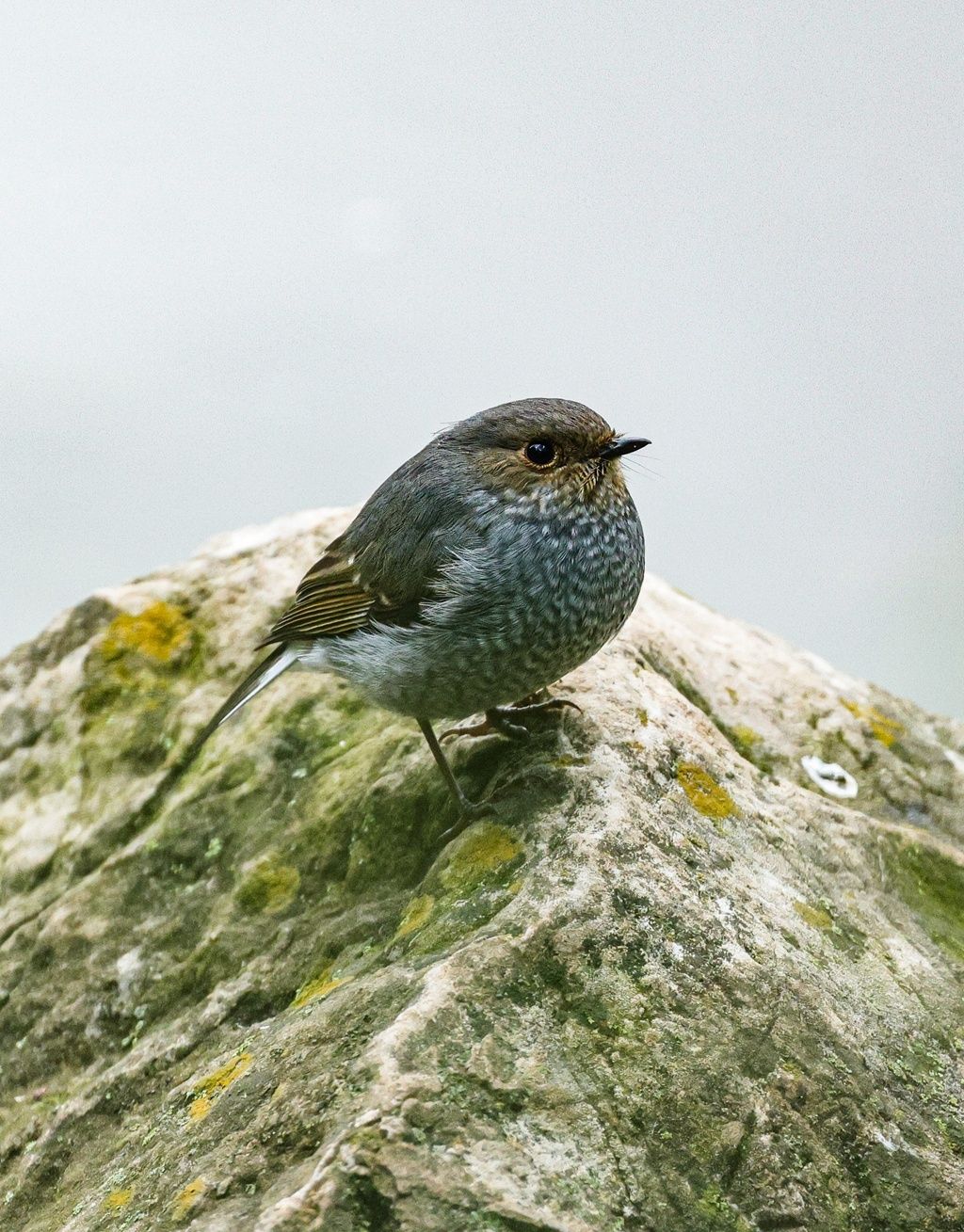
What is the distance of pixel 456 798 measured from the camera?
3873mm

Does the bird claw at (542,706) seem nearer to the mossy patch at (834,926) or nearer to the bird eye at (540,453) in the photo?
the bird eye at (540,453)

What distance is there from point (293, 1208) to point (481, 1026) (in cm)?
63

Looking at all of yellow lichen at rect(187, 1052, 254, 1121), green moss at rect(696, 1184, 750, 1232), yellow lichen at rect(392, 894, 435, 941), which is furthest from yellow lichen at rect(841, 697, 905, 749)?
yellow lichen at rect(187, 1052, 254, 1121)

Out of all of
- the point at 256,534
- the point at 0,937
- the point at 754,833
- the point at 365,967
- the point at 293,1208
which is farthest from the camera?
the point at 256,534

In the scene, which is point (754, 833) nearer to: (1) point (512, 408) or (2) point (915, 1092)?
(2) point (915, 1092)

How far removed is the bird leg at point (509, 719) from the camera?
412cm

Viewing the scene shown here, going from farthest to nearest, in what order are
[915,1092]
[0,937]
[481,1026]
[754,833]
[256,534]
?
[256,534] < [0,937] < [754,833] < [915,1092] < [481,1026]

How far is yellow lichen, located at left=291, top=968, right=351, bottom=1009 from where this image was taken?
3.33 m

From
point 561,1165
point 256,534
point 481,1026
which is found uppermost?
point 256,534

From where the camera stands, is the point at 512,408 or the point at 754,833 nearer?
the point at 754,833

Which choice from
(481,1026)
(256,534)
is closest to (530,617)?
(481,1026)

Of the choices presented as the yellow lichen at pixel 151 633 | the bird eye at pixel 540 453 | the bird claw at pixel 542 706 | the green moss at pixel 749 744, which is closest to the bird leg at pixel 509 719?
the bird claw at pixel 542 706

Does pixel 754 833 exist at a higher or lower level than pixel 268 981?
higher

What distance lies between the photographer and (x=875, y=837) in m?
4.23
